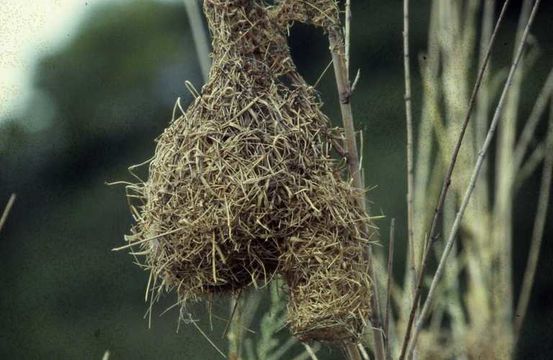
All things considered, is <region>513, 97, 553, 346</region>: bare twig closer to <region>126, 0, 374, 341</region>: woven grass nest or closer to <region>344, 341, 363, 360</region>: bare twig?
<region>344, 341, 363, 360</region>: bare twig

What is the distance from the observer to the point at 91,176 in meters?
4.42

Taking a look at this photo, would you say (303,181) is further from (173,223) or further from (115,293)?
(115,293)

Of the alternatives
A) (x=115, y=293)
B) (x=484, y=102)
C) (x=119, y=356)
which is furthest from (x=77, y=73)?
(x=484, y=102)

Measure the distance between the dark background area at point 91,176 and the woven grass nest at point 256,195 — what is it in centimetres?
227

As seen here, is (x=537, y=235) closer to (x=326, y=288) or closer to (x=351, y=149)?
(x=351, y=149)

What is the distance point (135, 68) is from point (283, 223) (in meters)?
2.94

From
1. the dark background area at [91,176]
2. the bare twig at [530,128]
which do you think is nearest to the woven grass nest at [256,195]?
the bare twig at [530,128]

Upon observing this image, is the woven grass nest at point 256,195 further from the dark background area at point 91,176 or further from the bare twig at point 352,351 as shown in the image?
the dark background area at point 91,176

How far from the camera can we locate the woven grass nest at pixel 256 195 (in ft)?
5.38

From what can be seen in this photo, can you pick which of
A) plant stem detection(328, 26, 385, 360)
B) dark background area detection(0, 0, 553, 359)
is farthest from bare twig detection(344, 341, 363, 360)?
dark background area detection(0, 0, 553, 359)

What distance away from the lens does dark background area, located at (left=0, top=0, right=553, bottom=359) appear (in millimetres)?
4191

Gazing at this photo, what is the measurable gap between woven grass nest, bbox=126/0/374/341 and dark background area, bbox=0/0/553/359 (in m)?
2.27

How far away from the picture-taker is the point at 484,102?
230 centimetres

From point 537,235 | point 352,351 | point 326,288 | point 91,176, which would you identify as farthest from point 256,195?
point 91,176
